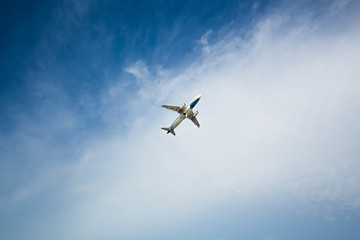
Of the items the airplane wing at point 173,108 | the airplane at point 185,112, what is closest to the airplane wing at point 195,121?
the airplane at point 185,112

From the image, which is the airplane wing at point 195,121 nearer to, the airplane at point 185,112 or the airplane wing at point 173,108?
the airplane at point 185,112

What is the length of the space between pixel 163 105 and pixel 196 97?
14.5 meters

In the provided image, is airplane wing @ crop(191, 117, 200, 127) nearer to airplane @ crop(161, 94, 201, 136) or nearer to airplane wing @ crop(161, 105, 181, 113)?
airplane @ crop(161, 94, 201, 136)

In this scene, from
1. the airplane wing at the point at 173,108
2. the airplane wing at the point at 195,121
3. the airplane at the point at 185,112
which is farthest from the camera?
the airplane wing at the point at 195,121

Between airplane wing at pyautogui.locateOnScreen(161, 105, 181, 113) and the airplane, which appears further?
the airplane

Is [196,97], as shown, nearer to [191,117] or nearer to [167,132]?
[191,117]

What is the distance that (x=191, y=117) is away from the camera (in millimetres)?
77438

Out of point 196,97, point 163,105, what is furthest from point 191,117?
point 163,105

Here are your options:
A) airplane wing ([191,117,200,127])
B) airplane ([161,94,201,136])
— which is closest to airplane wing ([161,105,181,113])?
airplane ([161,94,201,136])

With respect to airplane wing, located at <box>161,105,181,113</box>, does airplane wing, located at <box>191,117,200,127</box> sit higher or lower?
lower

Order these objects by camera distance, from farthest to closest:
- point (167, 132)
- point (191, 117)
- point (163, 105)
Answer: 1. point (167, 132)
2. point (191, 117)
3. point (163, 105)

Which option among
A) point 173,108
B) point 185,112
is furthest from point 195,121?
point 173,108

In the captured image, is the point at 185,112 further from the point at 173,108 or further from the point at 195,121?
the point at 195,121

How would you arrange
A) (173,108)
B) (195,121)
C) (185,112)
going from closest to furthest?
(173,108)
(185,112)
(195,121)
